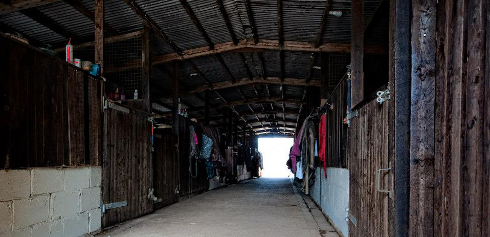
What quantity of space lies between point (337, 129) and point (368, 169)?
2637 mm

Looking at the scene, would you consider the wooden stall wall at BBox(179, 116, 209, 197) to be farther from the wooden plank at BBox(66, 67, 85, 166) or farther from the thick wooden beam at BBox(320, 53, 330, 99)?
the wooden plank at BBox(66, 67, 85, 166)

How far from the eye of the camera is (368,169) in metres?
4.28

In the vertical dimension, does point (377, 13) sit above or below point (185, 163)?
above

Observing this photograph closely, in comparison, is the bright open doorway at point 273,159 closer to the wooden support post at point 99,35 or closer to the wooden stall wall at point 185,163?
the wooden stall wall at point 185,163

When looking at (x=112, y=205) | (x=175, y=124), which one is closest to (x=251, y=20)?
(x=175, y=124)

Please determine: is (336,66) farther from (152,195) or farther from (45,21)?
(45,21)

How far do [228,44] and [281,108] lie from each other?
1190 centimetres

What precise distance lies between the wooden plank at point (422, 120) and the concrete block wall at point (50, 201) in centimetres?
411

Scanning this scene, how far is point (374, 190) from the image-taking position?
3.98 metres

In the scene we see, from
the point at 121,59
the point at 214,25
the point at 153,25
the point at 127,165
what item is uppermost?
Result: the point at 214,25

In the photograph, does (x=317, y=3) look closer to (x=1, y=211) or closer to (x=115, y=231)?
(x=115, y=231)

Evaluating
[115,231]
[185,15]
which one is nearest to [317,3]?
[185,15]

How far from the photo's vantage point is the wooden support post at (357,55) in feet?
17.9

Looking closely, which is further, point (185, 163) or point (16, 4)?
point (185, 163)
